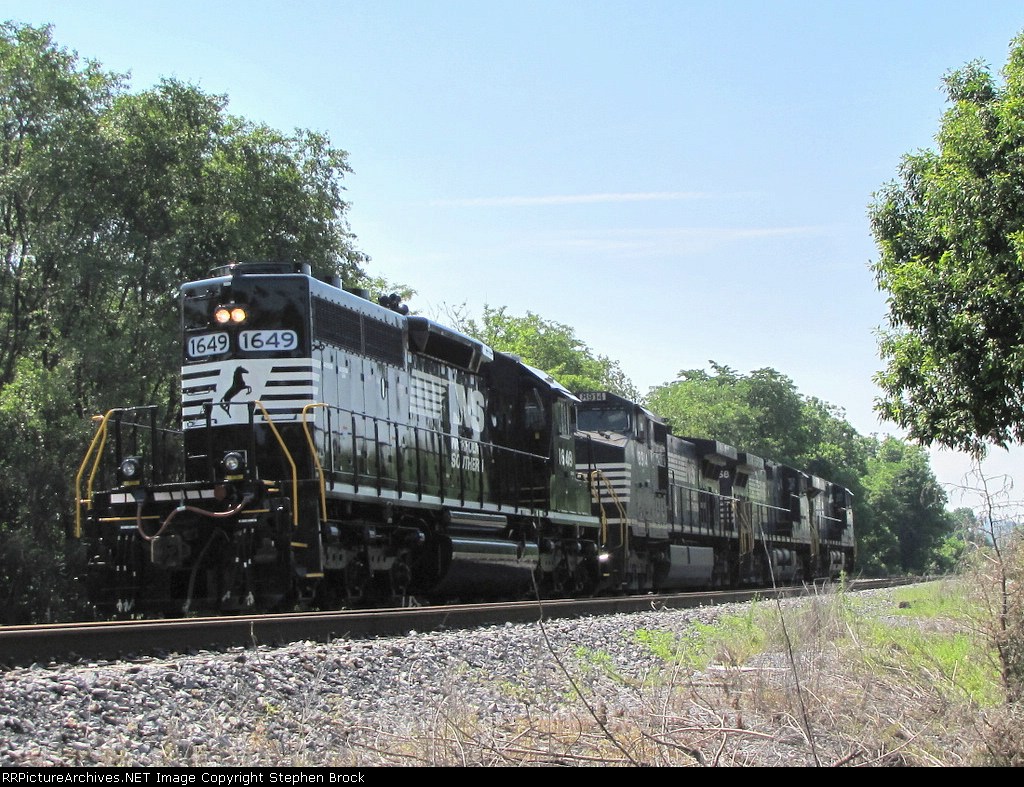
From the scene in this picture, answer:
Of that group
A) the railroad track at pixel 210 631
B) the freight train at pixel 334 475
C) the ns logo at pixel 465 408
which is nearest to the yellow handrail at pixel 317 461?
the freight train at pixel 334 475

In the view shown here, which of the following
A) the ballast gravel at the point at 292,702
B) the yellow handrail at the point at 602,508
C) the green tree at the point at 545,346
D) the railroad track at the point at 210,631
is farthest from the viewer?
the green tree at the point at 545,346

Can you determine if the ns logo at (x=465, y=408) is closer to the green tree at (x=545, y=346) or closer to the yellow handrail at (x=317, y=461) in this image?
the yellow handrail at (x=317, y=461)

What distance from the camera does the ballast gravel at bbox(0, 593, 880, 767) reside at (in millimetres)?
5070

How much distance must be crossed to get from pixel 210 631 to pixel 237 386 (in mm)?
4216

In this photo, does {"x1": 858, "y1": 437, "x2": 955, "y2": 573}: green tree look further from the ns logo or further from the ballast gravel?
the ballast gravel

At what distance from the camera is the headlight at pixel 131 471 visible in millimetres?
11594

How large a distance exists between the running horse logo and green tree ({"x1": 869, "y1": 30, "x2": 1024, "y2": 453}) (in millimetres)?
10076

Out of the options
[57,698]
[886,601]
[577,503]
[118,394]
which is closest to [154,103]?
[118,394]

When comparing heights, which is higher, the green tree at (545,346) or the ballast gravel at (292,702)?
the green tree at (545,346)

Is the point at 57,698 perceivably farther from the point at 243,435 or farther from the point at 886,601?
the point at 886,601

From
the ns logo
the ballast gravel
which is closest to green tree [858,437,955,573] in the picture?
the ns logo

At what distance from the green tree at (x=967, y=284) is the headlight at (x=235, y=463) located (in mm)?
10365

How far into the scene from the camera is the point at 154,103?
24.4 meters

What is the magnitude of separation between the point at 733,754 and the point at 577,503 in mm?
12336
